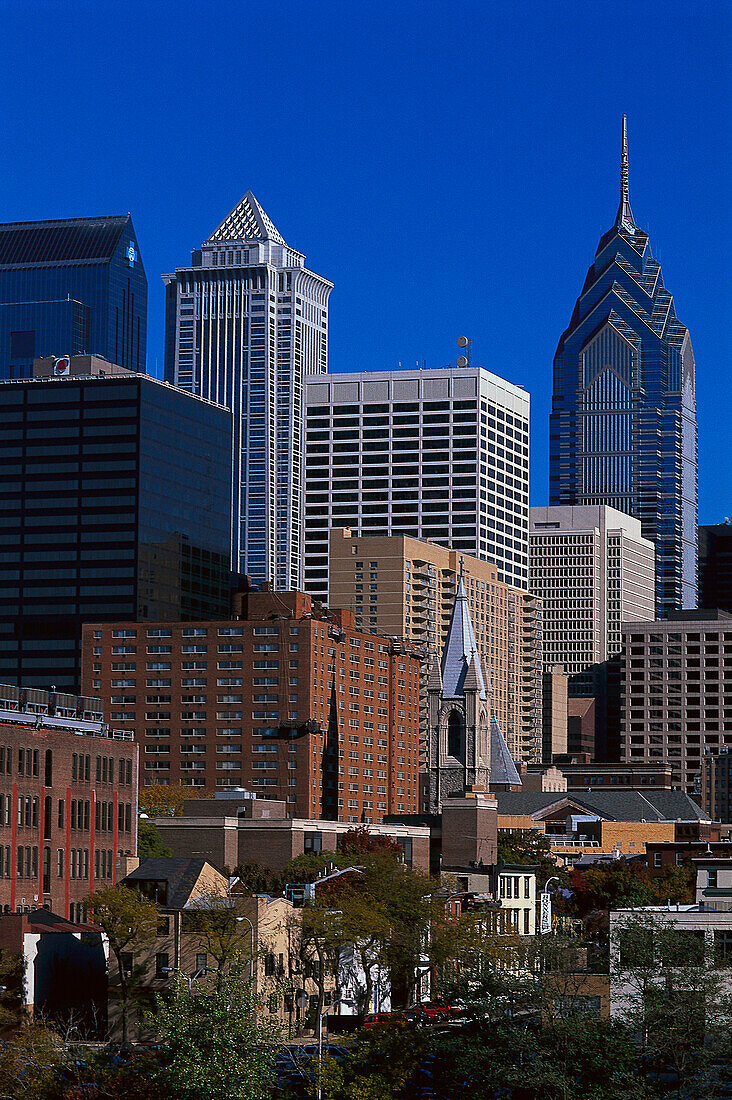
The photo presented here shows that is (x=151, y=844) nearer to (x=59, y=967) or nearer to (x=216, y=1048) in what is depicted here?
(x=59, y=967)

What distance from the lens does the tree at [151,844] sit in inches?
7101

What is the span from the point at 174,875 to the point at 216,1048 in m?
56.8

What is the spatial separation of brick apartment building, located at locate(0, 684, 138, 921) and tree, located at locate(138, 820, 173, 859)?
13117 millimetres

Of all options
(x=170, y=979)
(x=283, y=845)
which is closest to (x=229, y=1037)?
(x=170, y=979)

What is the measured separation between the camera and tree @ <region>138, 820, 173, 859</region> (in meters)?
180

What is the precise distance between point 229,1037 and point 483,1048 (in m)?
17.5

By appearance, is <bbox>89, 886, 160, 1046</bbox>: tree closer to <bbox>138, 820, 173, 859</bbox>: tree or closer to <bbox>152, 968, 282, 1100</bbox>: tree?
<bbox>152, 968, 282, 1100</bbox>: tree

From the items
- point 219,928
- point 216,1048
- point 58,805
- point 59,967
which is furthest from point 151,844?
point 216,1048

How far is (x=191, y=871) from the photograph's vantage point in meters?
145

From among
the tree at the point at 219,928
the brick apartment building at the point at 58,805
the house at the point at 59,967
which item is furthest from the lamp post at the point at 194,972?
the brick apartment building at the point at 58,805

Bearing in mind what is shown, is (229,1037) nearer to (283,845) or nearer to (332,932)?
(332,932)

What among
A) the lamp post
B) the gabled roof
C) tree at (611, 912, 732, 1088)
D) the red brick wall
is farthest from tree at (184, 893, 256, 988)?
tree at (611, 912, 732, 1088)

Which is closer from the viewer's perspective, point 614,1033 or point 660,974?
point 614,1033

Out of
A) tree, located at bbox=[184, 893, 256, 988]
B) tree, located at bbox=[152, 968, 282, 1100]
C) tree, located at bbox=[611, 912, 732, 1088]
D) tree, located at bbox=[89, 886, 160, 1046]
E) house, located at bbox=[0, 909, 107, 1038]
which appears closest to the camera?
tree, located at bbox=[152, 968, 282, 1100]
